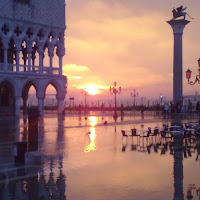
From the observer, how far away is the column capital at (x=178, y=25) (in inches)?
1668

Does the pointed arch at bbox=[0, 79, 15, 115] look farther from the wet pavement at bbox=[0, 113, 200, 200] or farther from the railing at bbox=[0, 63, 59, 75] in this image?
the wet pavement at bbox=[0, 113, 200, 200]

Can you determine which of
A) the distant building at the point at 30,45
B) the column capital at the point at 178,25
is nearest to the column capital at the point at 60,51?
the distant building at the point at 30,45

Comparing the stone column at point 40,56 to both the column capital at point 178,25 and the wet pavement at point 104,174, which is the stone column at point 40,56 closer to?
the column capital at point 178,25

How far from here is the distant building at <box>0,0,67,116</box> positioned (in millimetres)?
41312

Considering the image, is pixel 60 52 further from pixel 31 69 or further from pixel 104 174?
pixel 104 174

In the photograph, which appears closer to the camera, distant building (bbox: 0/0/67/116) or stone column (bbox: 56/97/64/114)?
distant building (bbox: 0/0/67/116)

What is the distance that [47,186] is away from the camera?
9367mm

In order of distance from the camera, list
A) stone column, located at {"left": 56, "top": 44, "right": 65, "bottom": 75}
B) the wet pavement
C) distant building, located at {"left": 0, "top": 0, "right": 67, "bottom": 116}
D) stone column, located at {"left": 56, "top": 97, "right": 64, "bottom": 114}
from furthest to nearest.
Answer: stone column, located at {"left": 56, "top": 97, "right": 64, "bottom": 114}
stone column, located at {"left": 56, "top": 44, "right": 65, "bottom": 75}
distant building, located at {"left": 0, "top": 0, "right": 67, "bottom": 116}
the wet pavement

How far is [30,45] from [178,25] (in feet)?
55.9

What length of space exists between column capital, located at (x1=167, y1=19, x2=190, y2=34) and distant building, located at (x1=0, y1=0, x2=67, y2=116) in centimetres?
1321

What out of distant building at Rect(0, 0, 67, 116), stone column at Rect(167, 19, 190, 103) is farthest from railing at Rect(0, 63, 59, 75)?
stone column at Rect(167, 19, 190, 103)

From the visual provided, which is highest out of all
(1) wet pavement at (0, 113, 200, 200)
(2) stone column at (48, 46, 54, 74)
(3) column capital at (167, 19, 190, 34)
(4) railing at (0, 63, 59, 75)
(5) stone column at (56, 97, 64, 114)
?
(3) column capital at (167, 19, 190, 34)

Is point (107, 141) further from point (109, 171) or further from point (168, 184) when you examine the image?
point (168, 184)

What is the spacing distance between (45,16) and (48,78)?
24.1 ft
